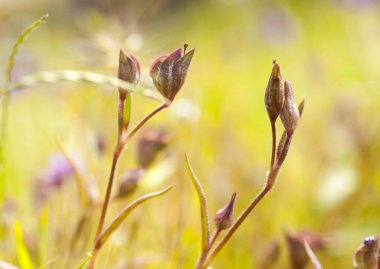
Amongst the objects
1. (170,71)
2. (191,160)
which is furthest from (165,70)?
(191,160)

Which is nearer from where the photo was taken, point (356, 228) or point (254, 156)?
point (356, 228)

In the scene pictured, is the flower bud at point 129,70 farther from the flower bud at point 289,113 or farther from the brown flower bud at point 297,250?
the brown flower bud at point 297,250

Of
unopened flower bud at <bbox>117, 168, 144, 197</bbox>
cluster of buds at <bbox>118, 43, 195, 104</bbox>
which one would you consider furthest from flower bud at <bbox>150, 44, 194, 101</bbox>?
unopened flower bud at <bbox>117, 168, 144, 197</bbox>

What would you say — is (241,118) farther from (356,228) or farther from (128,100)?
(128,100)

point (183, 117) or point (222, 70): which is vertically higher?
point (222, 70)

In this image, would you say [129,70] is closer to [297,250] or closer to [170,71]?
[170,71]

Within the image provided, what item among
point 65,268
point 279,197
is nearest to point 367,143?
point 279,197

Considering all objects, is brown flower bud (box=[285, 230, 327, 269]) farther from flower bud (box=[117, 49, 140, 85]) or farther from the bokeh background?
flower bud (box=[117, 49, 140, 85])
